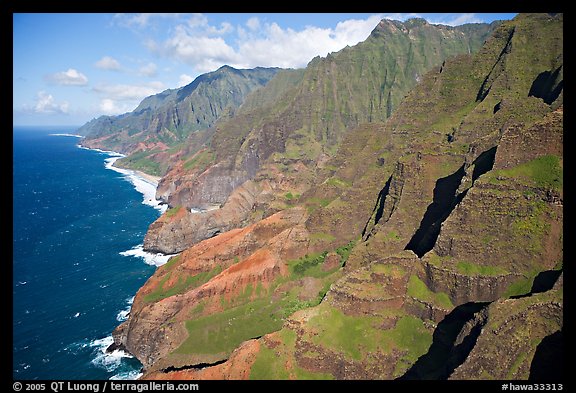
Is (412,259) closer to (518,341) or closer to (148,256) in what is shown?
(518,341)

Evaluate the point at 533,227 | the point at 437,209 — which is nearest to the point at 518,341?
the point at 533,227

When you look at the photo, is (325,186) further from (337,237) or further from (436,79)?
(436,79)

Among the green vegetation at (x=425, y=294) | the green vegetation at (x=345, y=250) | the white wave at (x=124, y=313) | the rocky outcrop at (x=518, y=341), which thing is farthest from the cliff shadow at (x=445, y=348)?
the white wave at (x=124, y=313)

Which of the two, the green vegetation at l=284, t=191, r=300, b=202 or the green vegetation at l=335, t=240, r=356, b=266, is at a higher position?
the green vegetation at l=284, t=191, r=300, b=202

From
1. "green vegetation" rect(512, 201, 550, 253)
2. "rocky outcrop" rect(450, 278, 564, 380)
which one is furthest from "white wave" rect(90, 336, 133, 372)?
"green vegetation" rect(512, 201, 550, 253)

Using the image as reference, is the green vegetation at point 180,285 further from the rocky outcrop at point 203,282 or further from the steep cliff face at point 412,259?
the steep cliff face at point 412,259

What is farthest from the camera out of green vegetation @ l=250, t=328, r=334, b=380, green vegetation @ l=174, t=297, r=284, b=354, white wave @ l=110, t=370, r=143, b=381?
green vegetation @ l=174, t=297, r=284, b=354

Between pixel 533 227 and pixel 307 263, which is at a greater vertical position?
pixel 533 227

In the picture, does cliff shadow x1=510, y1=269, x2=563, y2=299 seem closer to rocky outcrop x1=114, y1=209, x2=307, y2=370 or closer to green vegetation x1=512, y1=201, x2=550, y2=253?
green vegetation x1=512, y1=201, x2=550, y2=253
